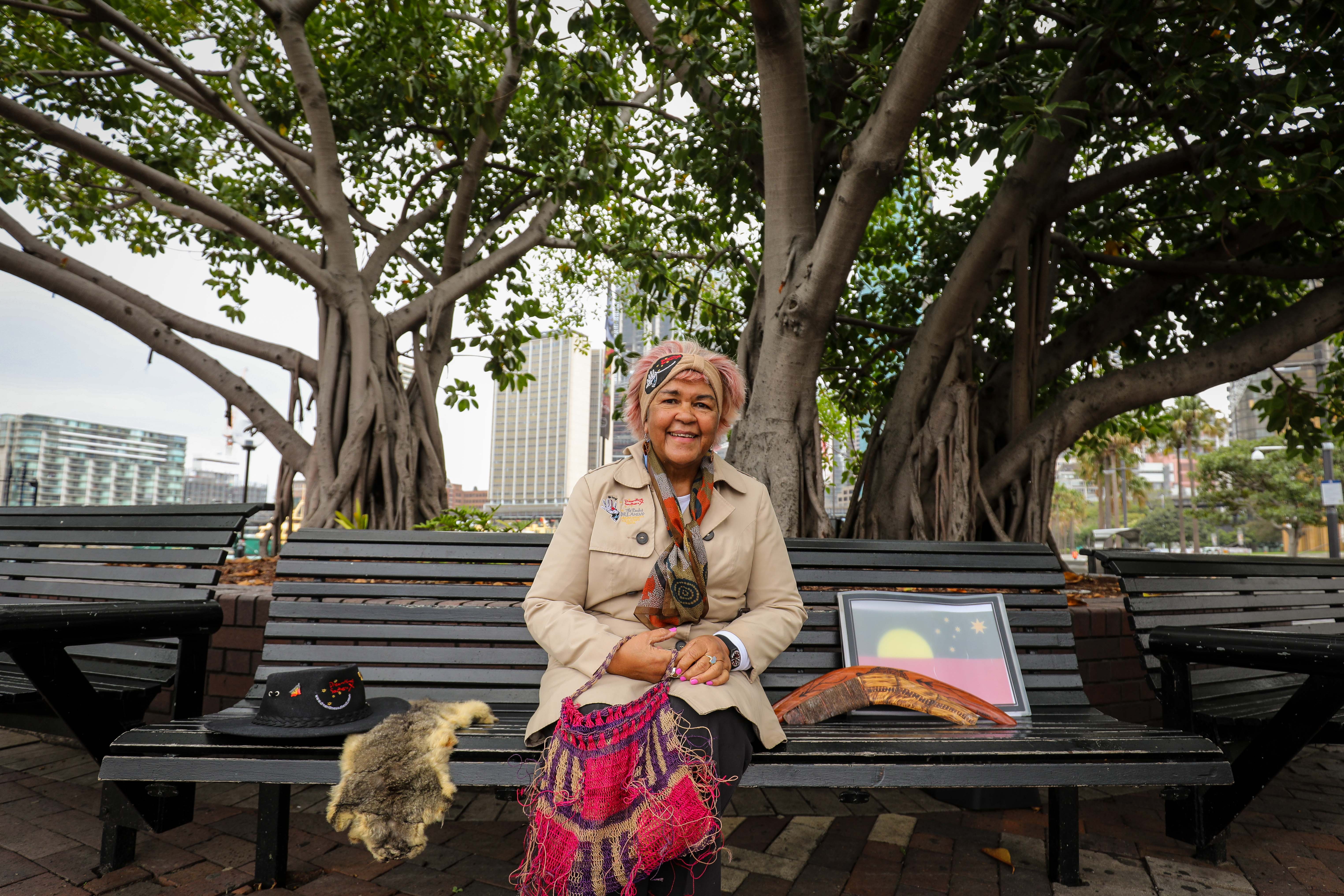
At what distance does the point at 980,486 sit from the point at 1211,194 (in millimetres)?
2455

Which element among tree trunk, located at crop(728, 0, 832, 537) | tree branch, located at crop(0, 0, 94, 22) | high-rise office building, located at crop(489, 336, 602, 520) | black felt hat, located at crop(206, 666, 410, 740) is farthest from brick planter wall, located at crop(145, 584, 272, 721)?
high-rise office building, located at crop(489, 336, 602, 520)

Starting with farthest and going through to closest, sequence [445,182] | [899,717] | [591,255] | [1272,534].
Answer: [1272,534] < [445,182] < [591,255] < [899,717]

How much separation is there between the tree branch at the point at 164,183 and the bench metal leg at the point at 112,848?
14.7 feet

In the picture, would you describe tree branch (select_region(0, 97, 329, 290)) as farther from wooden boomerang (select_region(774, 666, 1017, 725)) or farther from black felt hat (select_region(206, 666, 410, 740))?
wooden boomerang (select_region(774, 666, 1017, 725))

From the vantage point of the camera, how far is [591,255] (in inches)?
321

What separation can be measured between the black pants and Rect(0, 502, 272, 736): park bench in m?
1.84

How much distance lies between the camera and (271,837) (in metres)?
2.43

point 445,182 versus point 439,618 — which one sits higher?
point 445,182

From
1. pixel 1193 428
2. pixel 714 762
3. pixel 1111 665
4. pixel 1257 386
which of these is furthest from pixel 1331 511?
pixel 1193 428

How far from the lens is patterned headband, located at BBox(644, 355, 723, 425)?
239cm

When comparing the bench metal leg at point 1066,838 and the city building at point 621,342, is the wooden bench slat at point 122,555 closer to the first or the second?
the city building at point 621,342

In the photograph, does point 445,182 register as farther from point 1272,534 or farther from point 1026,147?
point 1272,534

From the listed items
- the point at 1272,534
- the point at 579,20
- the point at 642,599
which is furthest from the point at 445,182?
the point at 1272,534

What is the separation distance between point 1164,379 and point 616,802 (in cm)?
519
